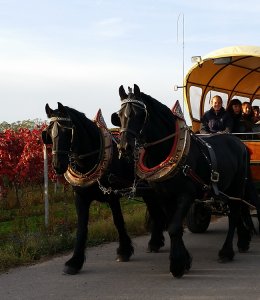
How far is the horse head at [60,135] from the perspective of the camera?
19.2ft

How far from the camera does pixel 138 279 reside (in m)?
5.83

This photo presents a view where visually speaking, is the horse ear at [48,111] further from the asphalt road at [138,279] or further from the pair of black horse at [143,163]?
the asphalt road at [138,279]

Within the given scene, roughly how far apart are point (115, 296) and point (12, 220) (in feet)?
25.4

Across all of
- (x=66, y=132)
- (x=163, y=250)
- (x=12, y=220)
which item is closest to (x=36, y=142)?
(x=12, y=220)

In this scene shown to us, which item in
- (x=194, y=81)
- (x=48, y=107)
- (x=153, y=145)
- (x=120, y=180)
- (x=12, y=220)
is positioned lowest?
(x=12, y=220)

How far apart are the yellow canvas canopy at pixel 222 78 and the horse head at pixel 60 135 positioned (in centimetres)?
359

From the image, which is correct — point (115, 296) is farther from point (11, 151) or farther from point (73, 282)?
point (11, 151)

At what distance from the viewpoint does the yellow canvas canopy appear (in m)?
8.76

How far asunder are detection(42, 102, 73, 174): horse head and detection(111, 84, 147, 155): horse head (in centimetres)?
67

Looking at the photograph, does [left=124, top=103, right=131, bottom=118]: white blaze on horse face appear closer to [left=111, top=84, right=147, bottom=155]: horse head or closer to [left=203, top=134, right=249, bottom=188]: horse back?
[left=111, top=84, right=147, bottom=155]: horse head

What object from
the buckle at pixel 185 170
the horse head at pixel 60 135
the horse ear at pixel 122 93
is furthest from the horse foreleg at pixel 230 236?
the horse ear at pixel 122 93

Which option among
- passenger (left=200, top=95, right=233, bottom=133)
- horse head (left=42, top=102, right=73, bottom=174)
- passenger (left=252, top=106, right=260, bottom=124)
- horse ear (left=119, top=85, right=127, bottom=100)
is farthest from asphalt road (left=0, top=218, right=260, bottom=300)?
passenger (left=252, top=106, right=260, bottom=124)

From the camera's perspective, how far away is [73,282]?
227 inches

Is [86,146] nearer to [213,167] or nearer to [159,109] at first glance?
[159,109]
